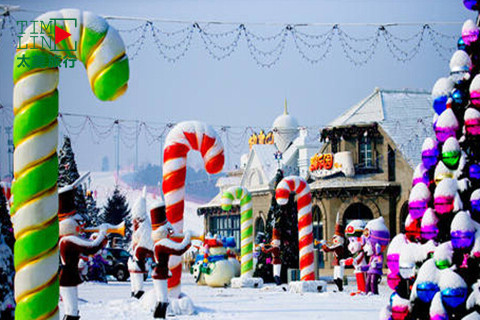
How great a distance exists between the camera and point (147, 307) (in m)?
13.3

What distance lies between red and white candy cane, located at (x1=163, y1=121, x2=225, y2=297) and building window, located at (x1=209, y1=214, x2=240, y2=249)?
34.6m

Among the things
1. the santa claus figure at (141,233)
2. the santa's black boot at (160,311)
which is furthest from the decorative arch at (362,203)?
the santa's black boot at (160,311)

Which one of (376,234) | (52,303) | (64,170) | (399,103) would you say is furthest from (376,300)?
(399,103)

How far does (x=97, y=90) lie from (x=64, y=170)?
2362 centimetres

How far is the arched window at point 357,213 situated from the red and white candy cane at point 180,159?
78.8 feet

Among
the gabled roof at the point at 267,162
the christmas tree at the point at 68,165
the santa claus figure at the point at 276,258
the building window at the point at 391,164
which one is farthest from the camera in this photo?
the gabled roof at the point at 267,162

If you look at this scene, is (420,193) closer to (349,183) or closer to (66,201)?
(66,201)

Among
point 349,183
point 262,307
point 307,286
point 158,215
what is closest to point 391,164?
point 349,183

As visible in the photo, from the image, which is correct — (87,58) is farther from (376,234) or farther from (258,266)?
(258,266)

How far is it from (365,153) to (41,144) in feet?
105

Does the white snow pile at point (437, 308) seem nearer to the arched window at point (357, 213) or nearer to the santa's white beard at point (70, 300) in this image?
the santa's white beard at point (70, 300)

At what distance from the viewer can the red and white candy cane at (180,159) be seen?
13312 mm

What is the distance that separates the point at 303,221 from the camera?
1992 cm

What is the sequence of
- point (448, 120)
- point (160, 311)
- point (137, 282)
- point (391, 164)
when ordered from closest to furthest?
point (448, 120)
point (160, 311)
point (137, 282)
point (391, 164)
